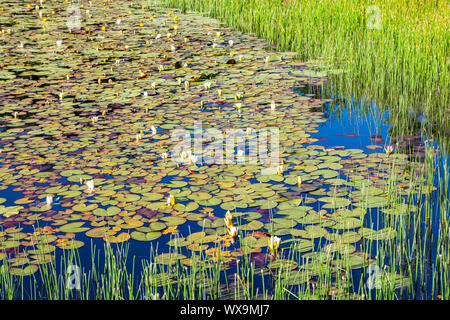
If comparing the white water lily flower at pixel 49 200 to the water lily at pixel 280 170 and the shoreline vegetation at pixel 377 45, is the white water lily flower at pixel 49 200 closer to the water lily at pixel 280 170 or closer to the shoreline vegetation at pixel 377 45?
the water lily at pixel 280 170

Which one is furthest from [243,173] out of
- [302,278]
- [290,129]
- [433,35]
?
[433,35]

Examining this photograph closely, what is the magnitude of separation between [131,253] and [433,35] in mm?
4864

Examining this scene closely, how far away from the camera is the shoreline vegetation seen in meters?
5.16

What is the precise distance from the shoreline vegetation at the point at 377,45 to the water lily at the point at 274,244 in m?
2.24

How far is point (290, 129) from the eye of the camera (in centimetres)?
486

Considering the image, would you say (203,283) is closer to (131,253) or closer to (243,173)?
(131,253)

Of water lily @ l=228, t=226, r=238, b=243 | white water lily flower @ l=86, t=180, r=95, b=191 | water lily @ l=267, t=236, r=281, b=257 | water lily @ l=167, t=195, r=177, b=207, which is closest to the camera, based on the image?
water lily @ l=267, t=236, r=281, b=257

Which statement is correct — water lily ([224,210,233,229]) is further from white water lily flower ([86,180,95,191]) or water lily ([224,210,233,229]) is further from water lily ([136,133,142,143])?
water lily ([136,133,142,143])

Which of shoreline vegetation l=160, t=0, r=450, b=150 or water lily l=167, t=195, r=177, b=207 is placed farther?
shoreline vegetation l=160, t=0, r=450, b=150

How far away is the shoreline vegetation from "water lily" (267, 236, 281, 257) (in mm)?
2244

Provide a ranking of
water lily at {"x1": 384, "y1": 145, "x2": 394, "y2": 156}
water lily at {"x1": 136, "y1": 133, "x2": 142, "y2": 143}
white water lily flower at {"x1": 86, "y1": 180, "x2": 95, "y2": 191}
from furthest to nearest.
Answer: water lily at {"x1": 136, "y1": 133, "x2": 142, "y2": 143} → water lily at {"x1": 384, "y1": 145, "x2": 394, "y2": 156} → white water lily flower at {"x1": 86, "y1": 180, "x2": 95, "y2": 191}

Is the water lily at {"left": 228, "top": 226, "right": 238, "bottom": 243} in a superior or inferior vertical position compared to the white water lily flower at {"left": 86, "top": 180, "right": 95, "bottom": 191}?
inferior

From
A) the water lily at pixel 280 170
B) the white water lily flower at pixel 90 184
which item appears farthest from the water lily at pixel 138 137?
the water lily at pixel 280 170

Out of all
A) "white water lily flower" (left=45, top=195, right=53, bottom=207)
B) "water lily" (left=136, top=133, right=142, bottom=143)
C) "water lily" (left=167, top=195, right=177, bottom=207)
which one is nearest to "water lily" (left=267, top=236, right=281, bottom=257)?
"water lily" (left=167, top=195, right=177, bottom=207)
